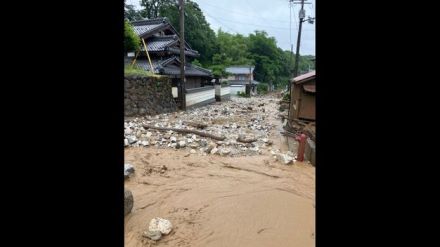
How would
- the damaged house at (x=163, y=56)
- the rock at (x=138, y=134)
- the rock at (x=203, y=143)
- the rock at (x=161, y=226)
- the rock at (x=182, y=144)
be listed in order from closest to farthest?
the rock at (x=161, y=226) < the rock at (x=182, y=144) < the rock at (x=203, y=143) < the rock at (x=138, y=134) < the damaged house at (x=163, y=56)

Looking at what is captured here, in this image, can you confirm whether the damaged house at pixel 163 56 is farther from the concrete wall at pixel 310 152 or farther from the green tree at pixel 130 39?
the concrete wall at pixel 310 152

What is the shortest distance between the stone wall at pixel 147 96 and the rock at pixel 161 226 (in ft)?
30.3

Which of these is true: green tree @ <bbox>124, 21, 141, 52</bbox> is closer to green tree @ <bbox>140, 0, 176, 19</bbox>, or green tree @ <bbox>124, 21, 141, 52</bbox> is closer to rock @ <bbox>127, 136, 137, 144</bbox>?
rock @ <bbox>127, 136, 137, 144</bbox>

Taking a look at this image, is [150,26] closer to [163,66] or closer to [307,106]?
[163,66]

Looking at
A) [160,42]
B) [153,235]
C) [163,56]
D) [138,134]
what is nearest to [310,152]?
[153,235]

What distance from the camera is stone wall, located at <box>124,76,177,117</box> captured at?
513 inches

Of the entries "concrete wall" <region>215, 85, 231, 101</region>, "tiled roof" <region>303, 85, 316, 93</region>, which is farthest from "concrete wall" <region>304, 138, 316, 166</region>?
"concrete wall" <region>215, 85, 231, 101</region>

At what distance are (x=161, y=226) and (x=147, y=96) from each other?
34.4 ft

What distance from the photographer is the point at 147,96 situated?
14.0 m

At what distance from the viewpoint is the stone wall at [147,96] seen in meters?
13.0

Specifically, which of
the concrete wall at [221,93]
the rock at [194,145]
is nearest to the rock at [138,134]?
the rock at [194,145]
